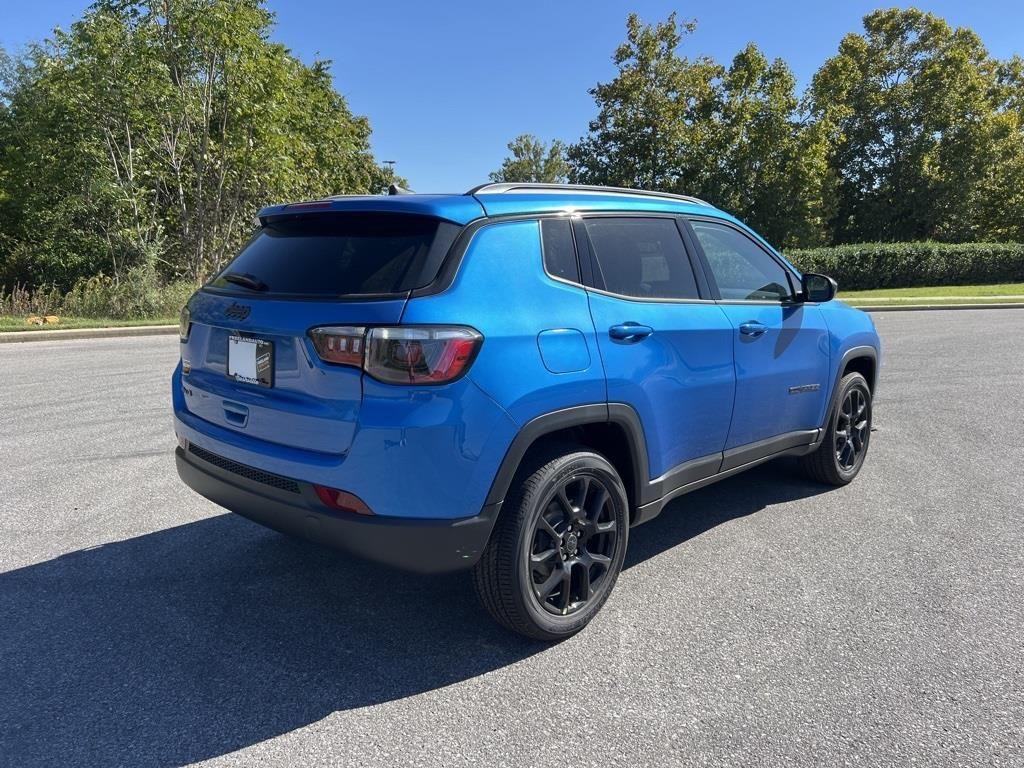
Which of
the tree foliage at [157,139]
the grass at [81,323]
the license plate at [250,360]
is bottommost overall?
the grass at [81,323]

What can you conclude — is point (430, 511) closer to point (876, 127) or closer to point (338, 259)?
point (338, 259)

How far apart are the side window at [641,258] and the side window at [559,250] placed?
13 cm

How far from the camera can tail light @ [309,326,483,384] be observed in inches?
97.0

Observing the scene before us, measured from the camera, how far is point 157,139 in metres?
18.0

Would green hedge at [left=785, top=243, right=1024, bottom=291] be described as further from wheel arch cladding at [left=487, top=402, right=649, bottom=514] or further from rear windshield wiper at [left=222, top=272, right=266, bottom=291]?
rear windshield wiper at [left=222, top=272, right=266, bottom=291]

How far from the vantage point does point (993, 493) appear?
483 centimetres

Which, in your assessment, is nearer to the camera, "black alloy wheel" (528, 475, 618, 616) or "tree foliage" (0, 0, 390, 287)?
"black alloy wheel" (528, 475, 618, 616)

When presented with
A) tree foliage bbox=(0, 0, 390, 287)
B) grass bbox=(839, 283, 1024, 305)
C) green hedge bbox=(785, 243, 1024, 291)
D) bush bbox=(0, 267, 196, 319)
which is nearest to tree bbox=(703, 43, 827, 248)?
green hedge bbox=(785, 243, 1024, 291)

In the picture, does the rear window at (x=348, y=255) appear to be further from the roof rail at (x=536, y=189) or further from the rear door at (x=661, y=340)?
the rear door at (x=661, y=340)

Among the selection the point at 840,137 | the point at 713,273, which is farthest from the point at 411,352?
the point at 840,137

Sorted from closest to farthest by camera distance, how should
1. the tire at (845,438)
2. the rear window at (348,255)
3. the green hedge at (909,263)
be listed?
the rear window at (348,255) → the tire at (845,438) → the green hedge at (909,263)

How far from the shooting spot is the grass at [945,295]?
1995 cm

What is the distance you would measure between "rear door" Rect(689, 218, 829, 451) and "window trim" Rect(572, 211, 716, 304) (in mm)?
108

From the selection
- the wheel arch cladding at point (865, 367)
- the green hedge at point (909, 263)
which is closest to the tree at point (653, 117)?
the green hedge at point (909, 263)
